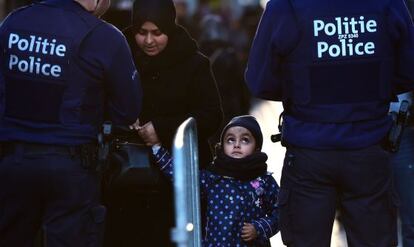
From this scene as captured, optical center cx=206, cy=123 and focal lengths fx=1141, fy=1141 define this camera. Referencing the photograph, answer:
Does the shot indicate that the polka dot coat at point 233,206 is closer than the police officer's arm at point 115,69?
No

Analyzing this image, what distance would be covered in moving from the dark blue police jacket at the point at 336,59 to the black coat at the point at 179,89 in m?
0.94

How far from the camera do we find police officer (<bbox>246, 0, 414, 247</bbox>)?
5.57 metres

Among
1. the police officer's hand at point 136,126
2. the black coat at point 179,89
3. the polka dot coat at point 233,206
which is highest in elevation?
the black coat at point 179,89

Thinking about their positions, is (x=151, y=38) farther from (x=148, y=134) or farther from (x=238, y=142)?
(x=238, y=142)

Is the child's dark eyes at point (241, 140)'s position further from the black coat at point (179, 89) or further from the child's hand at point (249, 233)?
the child's hand at point (249, 233)

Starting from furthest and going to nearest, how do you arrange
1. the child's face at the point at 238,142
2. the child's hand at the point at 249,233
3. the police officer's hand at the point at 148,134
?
the child's face at the point at 238,142 → the police officer's hand at the point at 148,134 → the child's hand at the point at 249,233

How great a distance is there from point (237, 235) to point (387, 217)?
1.03 meters

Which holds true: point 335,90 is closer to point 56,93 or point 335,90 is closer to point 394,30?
point 394,30

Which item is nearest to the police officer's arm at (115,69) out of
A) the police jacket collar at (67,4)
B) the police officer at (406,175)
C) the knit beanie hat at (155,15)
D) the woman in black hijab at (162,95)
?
the police jacket collar at (67,4)

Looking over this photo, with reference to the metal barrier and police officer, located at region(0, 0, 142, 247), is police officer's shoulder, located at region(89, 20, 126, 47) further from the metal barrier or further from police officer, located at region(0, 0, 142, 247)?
the metal barrier

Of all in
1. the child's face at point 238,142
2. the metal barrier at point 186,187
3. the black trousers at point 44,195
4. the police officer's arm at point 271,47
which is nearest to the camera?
the metal barrier at point 186,187

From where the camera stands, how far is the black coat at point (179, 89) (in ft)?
21.6

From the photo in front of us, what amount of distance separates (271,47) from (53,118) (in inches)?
44.2

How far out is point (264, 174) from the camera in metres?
6.54
